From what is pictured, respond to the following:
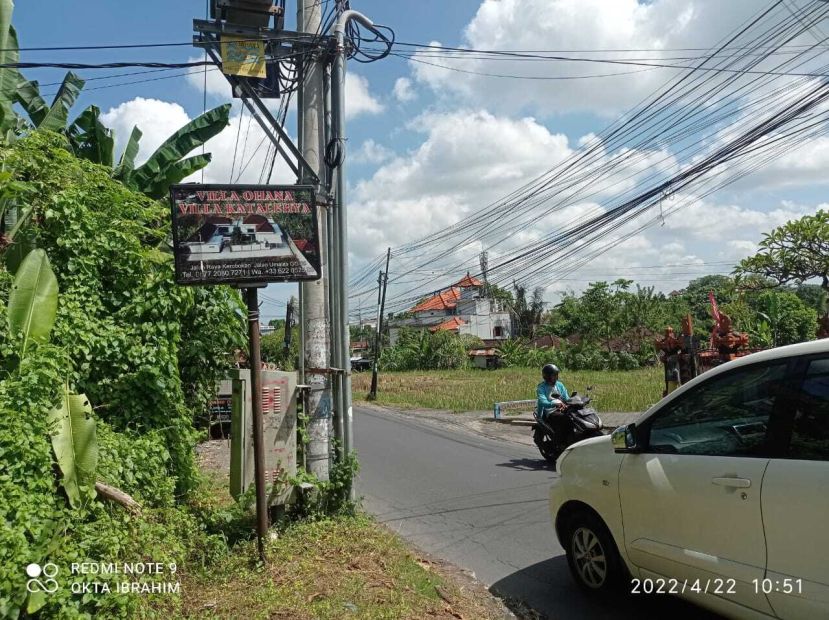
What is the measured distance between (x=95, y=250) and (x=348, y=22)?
12.3ft

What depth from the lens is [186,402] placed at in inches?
255

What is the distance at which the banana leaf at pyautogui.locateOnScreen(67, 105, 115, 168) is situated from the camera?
1038cm

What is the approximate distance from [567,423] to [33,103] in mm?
10075

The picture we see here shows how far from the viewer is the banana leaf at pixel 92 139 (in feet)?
34.1

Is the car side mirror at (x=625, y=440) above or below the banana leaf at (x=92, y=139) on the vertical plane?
below

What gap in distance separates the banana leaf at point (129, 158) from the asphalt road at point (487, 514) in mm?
6387

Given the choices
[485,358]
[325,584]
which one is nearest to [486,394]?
[325,584]

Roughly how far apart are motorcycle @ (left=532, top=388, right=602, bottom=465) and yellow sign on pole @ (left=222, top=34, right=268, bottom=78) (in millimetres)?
6283

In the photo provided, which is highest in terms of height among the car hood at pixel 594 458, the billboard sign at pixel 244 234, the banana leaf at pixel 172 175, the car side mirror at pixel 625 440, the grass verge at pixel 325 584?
the banana leaf at pixel 172 175

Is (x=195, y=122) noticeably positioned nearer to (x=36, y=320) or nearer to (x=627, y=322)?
(x=36, y=320)

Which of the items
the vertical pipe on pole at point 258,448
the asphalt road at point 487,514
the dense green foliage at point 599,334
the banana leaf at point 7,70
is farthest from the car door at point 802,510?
the dense green foliage at point 599,334

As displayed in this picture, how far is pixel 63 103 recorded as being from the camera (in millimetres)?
10102

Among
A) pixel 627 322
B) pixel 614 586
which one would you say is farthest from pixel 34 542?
pixel 627 322

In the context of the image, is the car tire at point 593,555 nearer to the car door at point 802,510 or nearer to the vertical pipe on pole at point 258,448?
the car door at point 802,510
